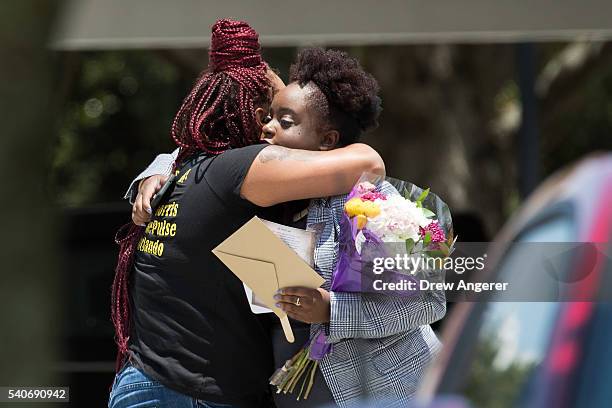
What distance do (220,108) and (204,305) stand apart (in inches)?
21.4

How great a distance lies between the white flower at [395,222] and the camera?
2435 mm

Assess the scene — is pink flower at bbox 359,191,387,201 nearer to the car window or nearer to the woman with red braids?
the woman with red braids

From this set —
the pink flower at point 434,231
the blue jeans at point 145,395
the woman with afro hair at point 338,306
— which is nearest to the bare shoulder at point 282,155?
the woman with afro hair at point 338,306

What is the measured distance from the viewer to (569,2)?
4.57m

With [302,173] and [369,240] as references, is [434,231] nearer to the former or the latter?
[369,240]

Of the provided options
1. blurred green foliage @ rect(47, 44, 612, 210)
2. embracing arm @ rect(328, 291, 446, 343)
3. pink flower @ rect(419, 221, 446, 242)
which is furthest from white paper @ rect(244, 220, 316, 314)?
blurred green foliage @ rect(47, 44, 612, 210)

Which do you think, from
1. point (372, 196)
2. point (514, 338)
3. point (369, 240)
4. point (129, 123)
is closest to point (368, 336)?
point (369, 240)

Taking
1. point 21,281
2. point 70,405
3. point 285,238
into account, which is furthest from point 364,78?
point 70,405

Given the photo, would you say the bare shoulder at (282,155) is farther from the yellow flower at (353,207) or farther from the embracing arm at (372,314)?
the embracing arm at (372,314)

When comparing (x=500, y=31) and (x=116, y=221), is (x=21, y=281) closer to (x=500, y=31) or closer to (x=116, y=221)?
(x=500, y=31)

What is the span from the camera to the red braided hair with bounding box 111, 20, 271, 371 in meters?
2.78

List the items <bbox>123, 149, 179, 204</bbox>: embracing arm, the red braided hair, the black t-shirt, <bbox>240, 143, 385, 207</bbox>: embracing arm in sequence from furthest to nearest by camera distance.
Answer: <bbox>123, 149, 179, 204</bbox>: embracing arm → the red braided hair → the black t-shirt → <bbox>240, 143, 385, 207</bbox>: embracing arm

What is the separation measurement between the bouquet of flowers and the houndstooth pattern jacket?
0.03m

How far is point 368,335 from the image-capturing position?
8.19ft
